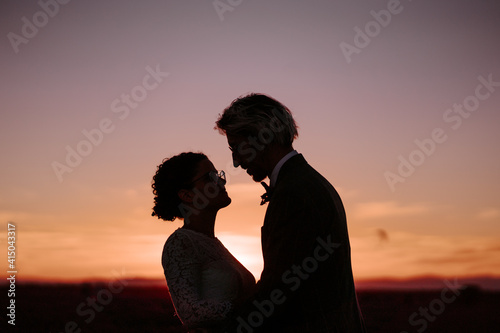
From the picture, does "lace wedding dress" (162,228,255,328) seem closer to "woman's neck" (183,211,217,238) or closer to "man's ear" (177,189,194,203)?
"woman's neck" (183,211,217,238)

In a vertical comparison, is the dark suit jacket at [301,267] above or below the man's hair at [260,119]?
below

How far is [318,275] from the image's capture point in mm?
2854

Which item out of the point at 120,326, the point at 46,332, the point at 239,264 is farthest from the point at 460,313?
the point at 239,264

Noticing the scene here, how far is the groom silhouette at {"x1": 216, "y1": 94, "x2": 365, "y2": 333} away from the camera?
2781 mm

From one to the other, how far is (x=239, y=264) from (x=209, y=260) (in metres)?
0.46

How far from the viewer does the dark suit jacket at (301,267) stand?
2777 mm

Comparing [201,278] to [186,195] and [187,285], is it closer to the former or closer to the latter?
[187,285]

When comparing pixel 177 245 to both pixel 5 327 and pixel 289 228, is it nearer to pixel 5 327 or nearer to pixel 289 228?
pixel 289 228

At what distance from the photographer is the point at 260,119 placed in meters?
3.30

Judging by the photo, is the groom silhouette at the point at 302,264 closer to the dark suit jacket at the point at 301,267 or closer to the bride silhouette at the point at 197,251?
the dark suit jacket at the point at 301,267

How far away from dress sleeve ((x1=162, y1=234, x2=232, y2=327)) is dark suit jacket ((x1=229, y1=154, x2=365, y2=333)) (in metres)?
0.81

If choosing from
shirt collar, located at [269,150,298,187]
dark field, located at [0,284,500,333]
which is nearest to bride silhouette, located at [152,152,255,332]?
shirt collar, located at [269,150,298,187]

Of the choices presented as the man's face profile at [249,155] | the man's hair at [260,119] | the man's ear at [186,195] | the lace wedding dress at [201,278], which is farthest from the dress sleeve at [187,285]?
the man's hair at [260,119]

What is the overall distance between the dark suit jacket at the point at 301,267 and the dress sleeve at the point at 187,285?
808 millimetres
